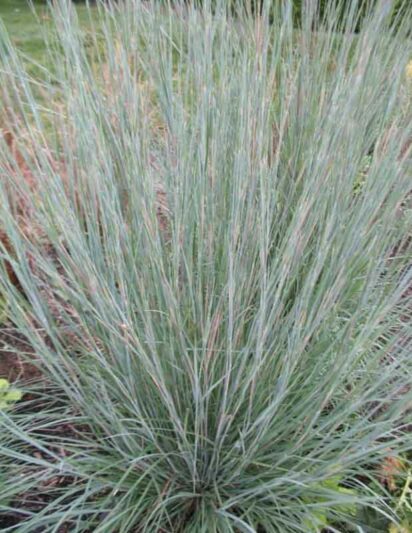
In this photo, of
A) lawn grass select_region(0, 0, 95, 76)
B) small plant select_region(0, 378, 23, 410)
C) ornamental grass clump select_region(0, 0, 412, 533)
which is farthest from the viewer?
lawn grass select_region(0, 0, 95, 76)

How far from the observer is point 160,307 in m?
1.27

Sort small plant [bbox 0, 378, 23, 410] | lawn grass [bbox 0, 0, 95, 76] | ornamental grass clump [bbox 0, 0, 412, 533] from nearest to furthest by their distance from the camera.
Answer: ornamental grass clump [bbox 0, 0, 412, 533] → small plant [bbox 0, 378, 23, 410] → lawn grass [bbox 0, 0, 95, 76]

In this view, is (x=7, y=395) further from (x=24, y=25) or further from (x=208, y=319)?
(x=24, y=25)

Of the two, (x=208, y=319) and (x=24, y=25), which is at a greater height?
(x=208, y=319)

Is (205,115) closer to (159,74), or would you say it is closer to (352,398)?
(159,74)

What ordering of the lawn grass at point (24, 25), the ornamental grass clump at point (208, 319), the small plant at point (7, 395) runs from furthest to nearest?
the lawn grass at point (24, 25), the small plant at point (7, 395), the ornamental grass clump at point (208, 319)

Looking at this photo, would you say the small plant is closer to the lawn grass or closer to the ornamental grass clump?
the ornamental grass clump

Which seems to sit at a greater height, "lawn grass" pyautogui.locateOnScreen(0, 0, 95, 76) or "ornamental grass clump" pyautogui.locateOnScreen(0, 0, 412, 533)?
"ornamental grass clump" pyautogui.locateOnScreen(0, 0, 412, 533)

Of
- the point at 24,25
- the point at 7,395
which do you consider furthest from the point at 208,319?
the point at 24,25

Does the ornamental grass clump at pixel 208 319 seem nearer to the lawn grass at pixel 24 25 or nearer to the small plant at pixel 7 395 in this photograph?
the small plant at pixel 7 395

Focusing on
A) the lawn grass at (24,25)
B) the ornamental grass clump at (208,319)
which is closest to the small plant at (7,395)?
the ornamental grass clump at (208,319)

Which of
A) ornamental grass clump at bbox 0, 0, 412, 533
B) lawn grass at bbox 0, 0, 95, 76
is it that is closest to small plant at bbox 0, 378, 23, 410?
ornamental grass clump at bbox 0, 0, 412, 533

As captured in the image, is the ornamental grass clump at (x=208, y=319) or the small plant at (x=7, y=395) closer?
the ornamental grass clump at (x=208, y=319)

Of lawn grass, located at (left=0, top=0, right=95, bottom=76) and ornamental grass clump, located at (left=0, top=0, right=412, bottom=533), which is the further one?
lawn grass, located at (left=0, top=0, right=95, bottom=76)
